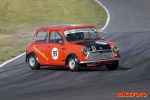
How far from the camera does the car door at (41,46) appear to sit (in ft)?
60.4

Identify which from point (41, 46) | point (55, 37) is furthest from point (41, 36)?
point (55, 37)

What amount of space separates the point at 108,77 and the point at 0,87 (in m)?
3.09

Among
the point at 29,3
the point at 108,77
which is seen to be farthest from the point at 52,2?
the point at 108,77

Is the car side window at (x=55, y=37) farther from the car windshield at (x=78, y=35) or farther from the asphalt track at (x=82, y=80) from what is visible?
the asphalt track at (x=82, y=80)

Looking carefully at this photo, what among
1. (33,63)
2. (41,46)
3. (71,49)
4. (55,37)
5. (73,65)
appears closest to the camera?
(73,65)

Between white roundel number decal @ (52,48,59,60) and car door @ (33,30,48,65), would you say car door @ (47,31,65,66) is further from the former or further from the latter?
car door @ (33,30,48,65)

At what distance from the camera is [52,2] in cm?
4859

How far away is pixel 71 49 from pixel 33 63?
2118 mm

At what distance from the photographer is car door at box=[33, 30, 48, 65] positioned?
1842 cm

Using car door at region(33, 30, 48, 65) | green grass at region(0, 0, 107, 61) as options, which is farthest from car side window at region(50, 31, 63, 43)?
green grass at region(0, 0, 107, 61)

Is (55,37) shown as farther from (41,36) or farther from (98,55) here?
(98,55)

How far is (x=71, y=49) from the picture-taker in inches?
681

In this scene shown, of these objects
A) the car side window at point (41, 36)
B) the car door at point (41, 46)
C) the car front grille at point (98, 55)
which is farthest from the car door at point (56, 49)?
the car front grille at point (98, 55)

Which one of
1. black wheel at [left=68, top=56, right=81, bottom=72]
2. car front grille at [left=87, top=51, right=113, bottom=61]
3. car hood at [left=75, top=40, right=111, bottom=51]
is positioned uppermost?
car hood at [left=75, top=40, right=111, bottom=51]
